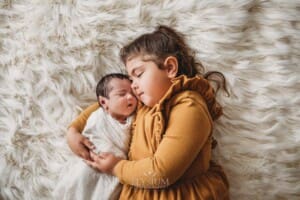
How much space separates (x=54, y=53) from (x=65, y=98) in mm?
122

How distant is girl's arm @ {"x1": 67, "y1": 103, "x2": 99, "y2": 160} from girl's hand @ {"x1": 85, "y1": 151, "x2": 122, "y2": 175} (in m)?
0.03

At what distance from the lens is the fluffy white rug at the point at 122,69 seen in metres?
1.06

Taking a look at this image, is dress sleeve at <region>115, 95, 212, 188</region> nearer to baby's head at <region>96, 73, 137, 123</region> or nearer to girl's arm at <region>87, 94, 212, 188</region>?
girl's arm at <region>87, 94, 212, 188</region>

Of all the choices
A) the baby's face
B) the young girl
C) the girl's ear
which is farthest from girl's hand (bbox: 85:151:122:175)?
the girl's ear

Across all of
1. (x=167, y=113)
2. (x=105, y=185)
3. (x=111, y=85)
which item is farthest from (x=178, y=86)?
(x=105, y=185)

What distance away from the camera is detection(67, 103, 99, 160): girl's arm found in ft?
3.34

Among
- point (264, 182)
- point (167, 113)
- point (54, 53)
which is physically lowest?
point (264, 182)

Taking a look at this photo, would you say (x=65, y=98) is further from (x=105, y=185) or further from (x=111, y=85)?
(x=105, y=185)

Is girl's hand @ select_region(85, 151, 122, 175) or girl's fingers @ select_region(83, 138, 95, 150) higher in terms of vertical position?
girl's fingers @ select_region(83, 138, 95, 150)

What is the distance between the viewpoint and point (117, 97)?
3.33 feet

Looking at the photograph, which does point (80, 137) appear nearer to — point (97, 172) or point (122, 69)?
point (97, 172)

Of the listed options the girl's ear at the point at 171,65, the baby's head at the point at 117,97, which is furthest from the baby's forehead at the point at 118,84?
the girl's ear at the point at 171,65

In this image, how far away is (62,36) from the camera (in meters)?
1.12

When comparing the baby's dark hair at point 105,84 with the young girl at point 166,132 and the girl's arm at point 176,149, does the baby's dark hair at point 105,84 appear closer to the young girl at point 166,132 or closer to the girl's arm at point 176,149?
the young girl at point 166,132
